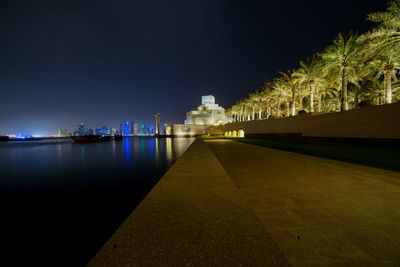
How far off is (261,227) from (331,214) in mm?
1964

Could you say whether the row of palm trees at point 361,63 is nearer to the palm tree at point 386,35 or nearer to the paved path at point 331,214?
the palm tree at point 386,35

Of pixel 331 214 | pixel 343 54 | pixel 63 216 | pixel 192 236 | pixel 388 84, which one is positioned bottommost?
pixel 63 216

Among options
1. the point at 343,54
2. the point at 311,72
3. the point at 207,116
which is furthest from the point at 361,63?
the point at 207,116

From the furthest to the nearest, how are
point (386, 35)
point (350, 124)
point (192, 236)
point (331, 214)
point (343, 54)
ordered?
point (343, 54), point (350, 124), point (386, 35), point (331, 214), point (192, 236)

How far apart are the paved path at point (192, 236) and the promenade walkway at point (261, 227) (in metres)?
0.01

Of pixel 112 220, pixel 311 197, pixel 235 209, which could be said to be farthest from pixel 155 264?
pixel 112 220

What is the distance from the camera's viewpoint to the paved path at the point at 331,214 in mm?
2535

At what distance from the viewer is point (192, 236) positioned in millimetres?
2693

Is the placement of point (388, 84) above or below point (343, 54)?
below

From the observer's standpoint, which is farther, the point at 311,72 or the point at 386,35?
the point at 311,72

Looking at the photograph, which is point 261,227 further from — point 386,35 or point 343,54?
point 343,54

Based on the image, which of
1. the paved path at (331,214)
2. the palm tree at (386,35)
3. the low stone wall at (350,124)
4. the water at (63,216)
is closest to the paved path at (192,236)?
the paved path at (331,214)

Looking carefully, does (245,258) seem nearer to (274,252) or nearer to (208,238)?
(274,252)

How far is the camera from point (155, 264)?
2.12 metres
